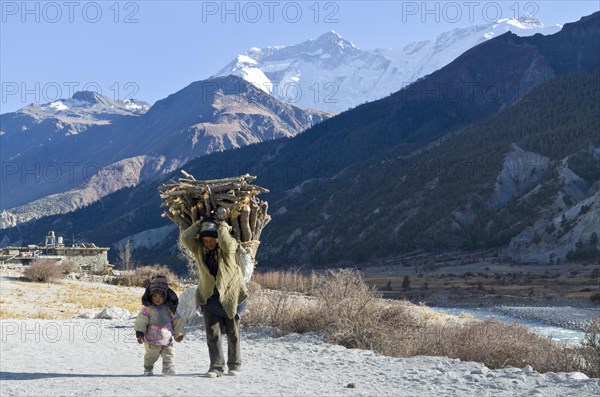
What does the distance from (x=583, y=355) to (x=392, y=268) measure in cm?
8103

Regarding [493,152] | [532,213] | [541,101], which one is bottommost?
[532,213]

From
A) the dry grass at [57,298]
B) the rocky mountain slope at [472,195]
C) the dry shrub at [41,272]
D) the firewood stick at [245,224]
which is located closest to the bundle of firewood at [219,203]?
the firewood stick at [245,224]

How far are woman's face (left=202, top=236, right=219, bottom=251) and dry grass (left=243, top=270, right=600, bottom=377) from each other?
5.19 meters

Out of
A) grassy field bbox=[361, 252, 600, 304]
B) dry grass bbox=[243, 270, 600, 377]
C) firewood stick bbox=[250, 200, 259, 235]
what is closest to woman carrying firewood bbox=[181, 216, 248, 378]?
firewood stick bbox=[250, 200, 259, 235]

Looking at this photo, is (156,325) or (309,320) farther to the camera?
(309,320)

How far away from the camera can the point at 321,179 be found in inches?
6521

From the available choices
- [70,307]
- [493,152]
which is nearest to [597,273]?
[493,152]

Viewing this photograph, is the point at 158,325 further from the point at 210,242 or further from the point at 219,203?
the point at 219,203

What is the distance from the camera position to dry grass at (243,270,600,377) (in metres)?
13.0

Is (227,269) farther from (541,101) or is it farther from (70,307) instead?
(541,101)

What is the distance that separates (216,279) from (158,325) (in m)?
1.19

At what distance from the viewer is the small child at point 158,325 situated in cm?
1007

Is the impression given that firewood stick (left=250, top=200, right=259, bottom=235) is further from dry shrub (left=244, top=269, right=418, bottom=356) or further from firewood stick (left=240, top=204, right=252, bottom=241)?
dry shrub (left=244, top=269, right=418, bottom=356)

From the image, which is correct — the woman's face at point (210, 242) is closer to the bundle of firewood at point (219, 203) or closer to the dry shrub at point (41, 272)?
the bundle of firewood at point (219, 203)
